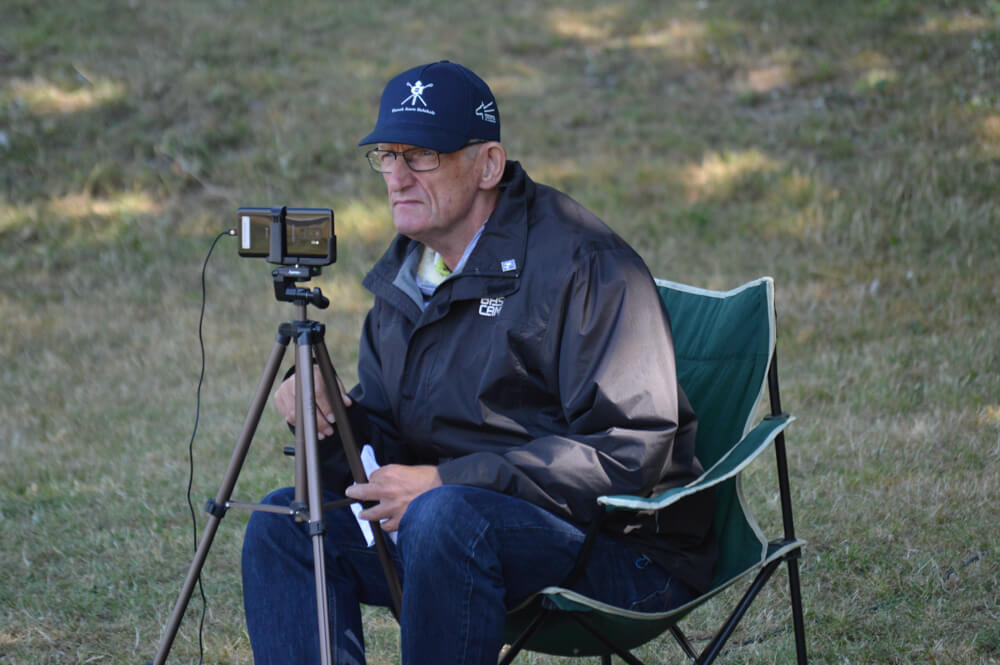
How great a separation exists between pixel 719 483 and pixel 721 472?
320 millimetres

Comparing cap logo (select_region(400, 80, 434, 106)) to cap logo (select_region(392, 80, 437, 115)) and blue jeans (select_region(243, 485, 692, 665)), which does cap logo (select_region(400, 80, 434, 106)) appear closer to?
cap logo (select_region(392, 80, 437, 115))

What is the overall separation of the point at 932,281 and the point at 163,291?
487cm

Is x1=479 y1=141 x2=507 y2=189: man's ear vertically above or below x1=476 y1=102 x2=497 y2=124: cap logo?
below

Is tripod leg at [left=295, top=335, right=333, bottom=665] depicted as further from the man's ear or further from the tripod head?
the man's ear

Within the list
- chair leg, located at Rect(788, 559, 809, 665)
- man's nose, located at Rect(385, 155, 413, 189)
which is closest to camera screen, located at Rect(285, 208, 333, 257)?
man's nose, located at Rect(385, 155, 413, 189)

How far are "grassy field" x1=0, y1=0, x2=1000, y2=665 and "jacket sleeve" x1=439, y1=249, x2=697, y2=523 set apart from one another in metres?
1.12

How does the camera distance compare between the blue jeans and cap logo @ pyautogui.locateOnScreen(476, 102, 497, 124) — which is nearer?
the blue jeans

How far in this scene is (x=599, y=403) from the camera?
2.22 m

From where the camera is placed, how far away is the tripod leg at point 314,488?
212cm

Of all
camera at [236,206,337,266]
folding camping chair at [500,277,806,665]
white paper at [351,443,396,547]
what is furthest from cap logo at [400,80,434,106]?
folding camping chair at [500,277,806,665]

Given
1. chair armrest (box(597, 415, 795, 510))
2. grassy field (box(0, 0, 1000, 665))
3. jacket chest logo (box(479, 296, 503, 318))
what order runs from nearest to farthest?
chair armrest (box(597, 415, 795, 510)) < jacket chest logo (box(479, 296, 503, 318)) < grassy field (box(0, 0, 1000, 665))

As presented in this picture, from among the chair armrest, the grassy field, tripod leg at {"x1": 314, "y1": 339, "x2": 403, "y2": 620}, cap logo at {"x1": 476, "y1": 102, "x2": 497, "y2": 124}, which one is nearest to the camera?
the chair armrest

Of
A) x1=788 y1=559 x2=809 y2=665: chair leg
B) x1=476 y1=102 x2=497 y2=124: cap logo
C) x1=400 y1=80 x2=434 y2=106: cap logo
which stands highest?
x1=400 y1=80 x2=434 y2=106: cap logo

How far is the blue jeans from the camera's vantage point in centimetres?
205
